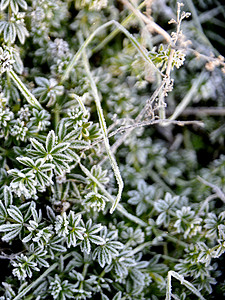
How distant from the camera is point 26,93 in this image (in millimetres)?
1263

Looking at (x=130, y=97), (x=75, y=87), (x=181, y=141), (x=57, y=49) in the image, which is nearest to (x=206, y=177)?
(x=181, y=141)

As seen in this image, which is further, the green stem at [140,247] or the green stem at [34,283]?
the green stem at [140,247]

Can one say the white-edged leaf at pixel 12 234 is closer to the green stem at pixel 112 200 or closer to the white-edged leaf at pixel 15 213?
the white-edged leaf at pixel 15 213

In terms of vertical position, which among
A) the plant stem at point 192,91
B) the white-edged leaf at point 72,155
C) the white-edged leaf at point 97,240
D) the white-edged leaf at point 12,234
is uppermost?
the plant stem at point 192,91

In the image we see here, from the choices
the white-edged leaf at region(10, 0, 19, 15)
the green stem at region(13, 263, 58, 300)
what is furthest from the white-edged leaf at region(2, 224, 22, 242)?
the white-edged leaf at region(10, 0, 19, 15)

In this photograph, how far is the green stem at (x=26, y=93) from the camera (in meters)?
1.23

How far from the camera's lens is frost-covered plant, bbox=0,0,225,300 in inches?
47.3

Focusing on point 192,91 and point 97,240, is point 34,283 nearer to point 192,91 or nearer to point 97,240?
point 97,240

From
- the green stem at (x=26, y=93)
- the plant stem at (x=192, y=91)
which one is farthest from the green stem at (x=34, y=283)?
the plant stem at (x=192, y=91)

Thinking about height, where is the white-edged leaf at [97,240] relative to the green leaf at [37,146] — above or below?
below

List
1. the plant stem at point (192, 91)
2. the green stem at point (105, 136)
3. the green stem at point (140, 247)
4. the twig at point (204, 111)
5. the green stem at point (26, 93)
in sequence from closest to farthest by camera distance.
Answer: the green stem at point (105, 136)
the green stem at point (26, 93)
the green stem at point (140, 247)
the plant stem at point (192, 91)
the twig at point (204, 111)

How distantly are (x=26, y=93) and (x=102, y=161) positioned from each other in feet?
1.22

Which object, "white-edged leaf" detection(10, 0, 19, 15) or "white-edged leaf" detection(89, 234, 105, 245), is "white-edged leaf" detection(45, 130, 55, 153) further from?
"white-edged leaf" detection(10, 0, 19, 15)

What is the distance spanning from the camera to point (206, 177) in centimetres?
158
